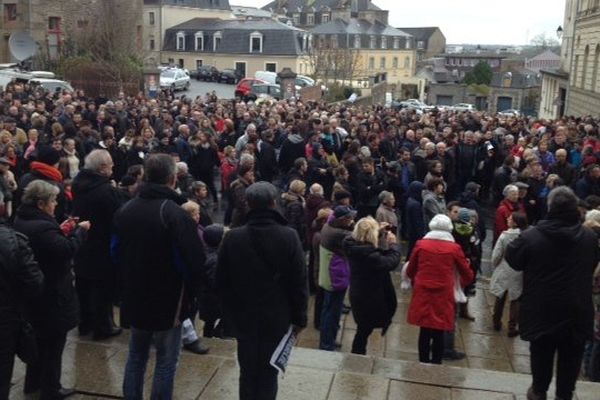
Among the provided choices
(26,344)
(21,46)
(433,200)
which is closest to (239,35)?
(21,46)

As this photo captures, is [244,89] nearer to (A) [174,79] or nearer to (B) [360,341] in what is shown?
(A) [174,79]

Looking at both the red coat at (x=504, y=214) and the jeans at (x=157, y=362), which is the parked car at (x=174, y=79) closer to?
the red coat at (x=504, y=214)

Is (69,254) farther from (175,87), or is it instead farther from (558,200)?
(175,87)

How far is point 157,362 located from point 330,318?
273 centimetres

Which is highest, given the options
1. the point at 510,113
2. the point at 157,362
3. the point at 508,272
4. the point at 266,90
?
the point at 266,90

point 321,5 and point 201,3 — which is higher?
point 321,5

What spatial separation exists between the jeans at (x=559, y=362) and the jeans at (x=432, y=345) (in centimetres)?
135

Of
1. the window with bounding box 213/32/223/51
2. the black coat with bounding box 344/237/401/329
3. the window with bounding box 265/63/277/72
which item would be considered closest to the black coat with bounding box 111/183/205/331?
the black coat with bounding box 344/237/401/329

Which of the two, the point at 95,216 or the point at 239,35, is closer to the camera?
the point at 95,216

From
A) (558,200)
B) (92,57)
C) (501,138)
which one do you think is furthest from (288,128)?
(92,57)

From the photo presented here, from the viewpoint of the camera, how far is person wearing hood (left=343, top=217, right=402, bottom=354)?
642cm

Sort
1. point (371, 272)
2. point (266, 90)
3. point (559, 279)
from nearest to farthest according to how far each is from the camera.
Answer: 1. point (559, 279)
2. point (371, 272)
3. point (266, 90)

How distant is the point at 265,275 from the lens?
437 centimetres

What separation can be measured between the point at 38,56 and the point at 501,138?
103 feet
